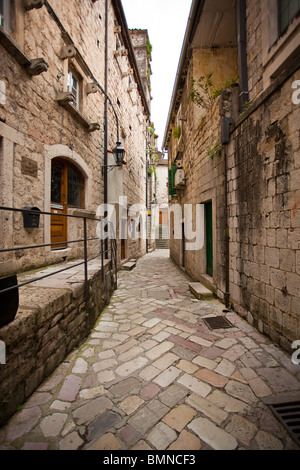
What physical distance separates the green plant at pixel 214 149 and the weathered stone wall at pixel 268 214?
0.49m

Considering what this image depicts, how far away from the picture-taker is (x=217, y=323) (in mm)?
3230

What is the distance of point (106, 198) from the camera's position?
6664 mm

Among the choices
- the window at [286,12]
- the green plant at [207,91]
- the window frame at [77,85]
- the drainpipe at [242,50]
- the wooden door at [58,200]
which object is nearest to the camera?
the window at [286,12]

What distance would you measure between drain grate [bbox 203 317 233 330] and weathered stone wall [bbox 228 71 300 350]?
0.35 meters

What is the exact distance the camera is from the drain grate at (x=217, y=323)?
3133mm

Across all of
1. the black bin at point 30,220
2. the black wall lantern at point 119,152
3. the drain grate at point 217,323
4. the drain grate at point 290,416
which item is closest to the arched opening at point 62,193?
the black bin at point 30,220

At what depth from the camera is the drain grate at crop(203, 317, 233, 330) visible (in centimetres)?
313

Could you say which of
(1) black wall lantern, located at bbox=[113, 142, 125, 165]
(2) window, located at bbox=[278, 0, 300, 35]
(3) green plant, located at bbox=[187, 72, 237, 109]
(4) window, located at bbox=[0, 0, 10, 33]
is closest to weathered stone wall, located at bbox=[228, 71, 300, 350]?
(2) window, located at bbox=[278, 0, 300, 35]

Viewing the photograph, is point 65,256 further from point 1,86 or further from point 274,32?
point 274,32

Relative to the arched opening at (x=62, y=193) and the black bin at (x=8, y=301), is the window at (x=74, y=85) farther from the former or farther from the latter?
the black bin at (x=8, y=301)

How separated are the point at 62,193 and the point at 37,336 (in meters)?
3.61

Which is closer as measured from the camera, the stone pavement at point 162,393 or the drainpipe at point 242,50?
the stone pavement at point 162,393

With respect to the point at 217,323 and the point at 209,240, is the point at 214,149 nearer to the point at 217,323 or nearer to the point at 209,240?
the point at 209,240
